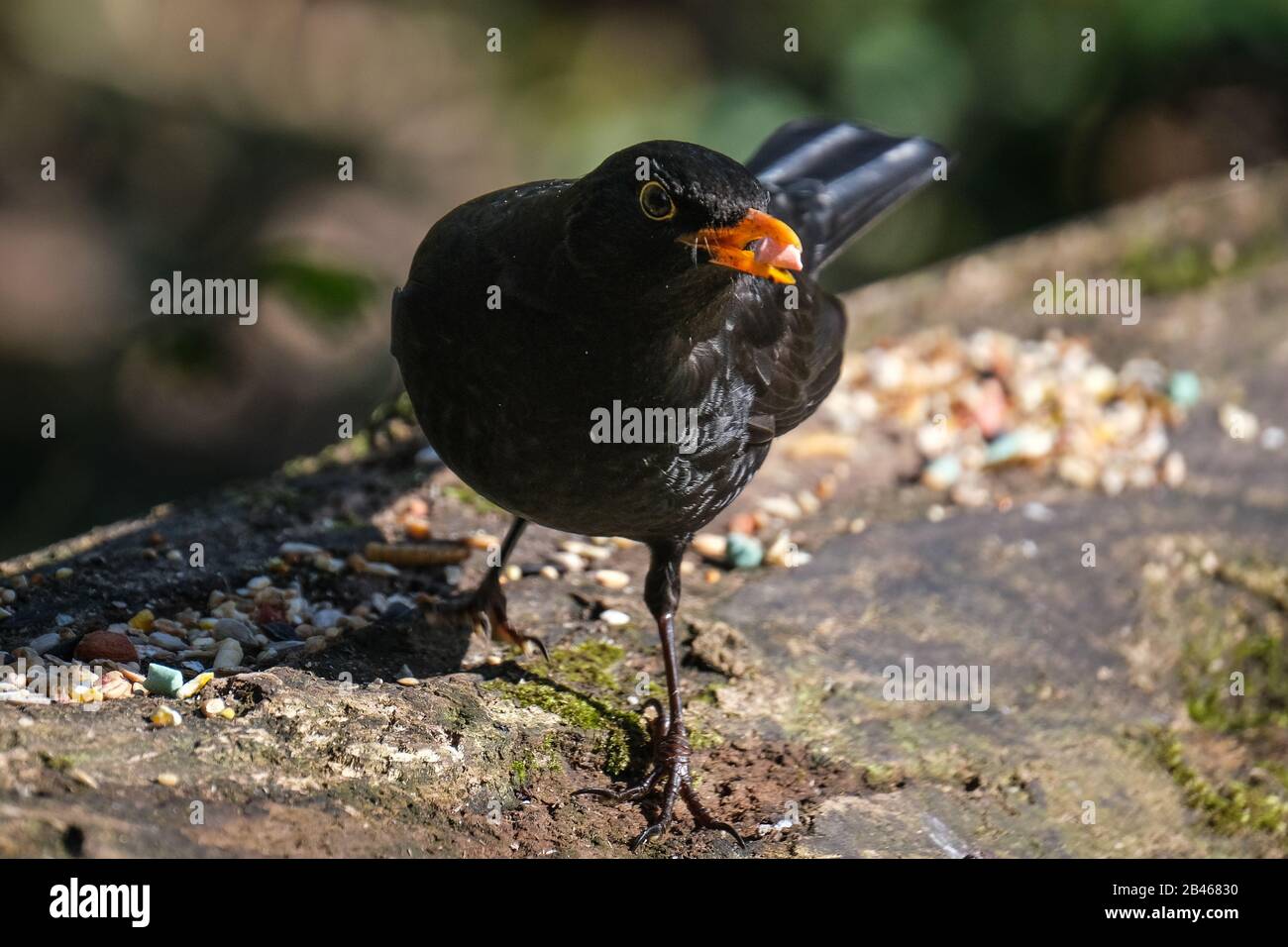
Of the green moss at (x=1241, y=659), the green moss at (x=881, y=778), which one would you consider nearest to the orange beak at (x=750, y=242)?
the green moss at (x=881, y=778)

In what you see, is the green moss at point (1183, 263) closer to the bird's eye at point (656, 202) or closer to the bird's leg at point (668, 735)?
the bird's leg at point (668, 735)

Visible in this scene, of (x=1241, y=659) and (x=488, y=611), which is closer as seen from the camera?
(x=488, y=611)

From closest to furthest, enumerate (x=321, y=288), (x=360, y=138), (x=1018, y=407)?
(x=1018, y=407)
(x=321, y=288)
(x=360, y=138)

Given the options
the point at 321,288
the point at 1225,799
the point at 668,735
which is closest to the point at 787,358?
the point at 668,735

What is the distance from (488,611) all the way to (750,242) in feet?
4.46

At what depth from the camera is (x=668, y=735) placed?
3.42 metres

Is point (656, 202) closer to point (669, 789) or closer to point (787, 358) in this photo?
point (787, 358)

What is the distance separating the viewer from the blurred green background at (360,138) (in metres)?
6.85

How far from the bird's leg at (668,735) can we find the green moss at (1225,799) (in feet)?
4.79

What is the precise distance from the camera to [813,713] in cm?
371

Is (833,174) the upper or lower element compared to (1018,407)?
upper
